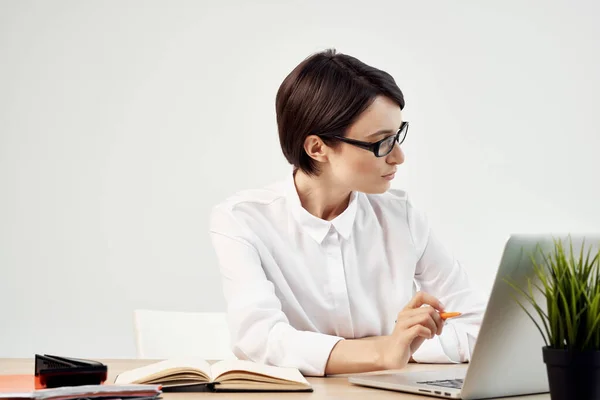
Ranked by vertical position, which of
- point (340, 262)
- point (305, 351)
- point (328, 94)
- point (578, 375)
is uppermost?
point (328, 94)

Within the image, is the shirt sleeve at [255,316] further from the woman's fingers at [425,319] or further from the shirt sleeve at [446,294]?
the shirt sleeve at [446,294]

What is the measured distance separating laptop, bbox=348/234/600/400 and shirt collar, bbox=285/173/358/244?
832mm

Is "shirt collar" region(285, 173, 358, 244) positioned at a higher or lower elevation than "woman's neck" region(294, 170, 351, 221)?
lower

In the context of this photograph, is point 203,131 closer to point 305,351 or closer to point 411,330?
point 305,351

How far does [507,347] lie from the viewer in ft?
→ 3.89

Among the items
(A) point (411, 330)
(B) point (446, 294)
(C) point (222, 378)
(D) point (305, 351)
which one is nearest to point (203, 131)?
(B) point (446, 294)

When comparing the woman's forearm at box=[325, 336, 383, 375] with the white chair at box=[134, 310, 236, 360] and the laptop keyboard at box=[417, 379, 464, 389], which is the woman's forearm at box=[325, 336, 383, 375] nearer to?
the laptop keyboard at box=[417, 379, 464, 389]

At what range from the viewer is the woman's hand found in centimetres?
154

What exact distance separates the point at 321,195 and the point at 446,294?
→ 1.48 ft

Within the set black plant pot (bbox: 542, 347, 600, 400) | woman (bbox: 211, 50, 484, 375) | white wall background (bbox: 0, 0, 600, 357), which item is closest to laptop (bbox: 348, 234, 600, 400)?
black plant pot (bbox: 542, 347, 600, 400)

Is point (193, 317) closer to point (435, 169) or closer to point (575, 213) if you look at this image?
point (435, 169)

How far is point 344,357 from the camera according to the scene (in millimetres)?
1622

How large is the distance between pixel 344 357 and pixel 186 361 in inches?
14.5

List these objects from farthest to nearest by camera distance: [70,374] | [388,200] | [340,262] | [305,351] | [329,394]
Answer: [388,200]
[340,262]
[305,351]
[329,394]
[70,374]
